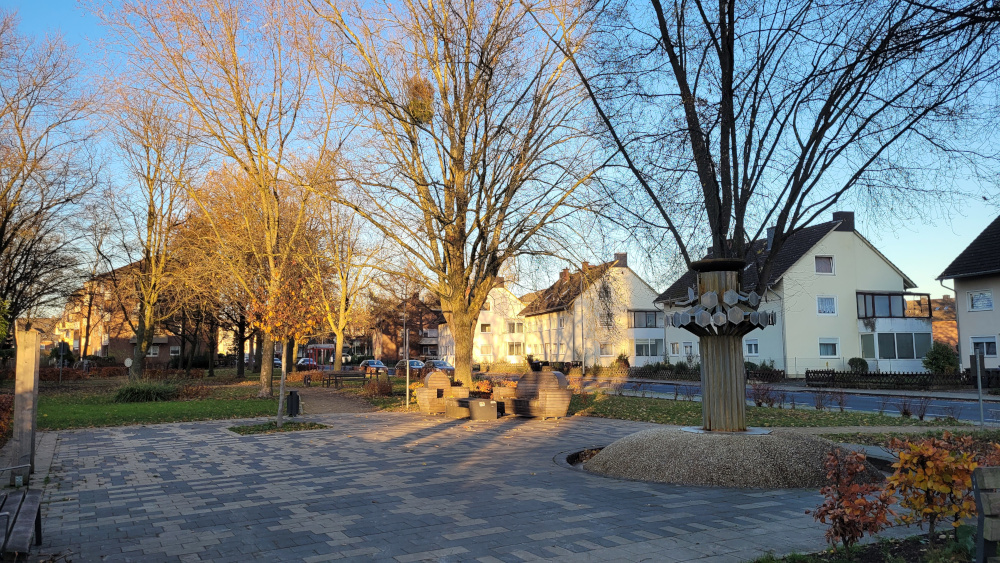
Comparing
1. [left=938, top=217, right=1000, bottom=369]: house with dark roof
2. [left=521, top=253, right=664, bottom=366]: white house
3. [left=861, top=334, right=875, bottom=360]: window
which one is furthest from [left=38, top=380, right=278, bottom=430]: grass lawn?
[left=861, top=334, right=875, bottom=360]: window

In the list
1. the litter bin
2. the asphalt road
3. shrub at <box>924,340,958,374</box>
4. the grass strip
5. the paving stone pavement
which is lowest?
the asphalt road

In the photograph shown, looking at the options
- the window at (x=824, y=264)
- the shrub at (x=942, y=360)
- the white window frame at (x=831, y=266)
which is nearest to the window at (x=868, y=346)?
the white window frame at (x=831, y=266)

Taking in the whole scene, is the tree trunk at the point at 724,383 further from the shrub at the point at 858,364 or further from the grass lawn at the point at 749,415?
the shrub at the point at 858,364

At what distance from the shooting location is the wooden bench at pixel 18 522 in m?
4.82

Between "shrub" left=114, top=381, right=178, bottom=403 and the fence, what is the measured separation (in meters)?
30.6

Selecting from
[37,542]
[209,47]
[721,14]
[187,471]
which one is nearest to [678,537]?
[37,542]

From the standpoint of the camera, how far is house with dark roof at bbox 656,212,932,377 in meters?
42.9

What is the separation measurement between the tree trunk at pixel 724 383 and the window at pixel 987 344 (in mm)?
32662

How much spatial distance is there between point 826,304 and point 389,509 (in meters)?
42.9

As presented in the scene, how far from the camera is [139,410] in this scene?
2102 centimetres

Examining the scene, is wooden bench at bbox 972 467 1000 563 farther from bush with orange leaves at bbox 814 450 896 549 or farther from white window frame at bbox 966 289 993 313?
white window frame at bbox 966 289 993 313

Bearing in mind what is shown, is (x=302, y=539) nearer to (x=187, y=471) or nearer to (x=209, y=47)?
(x=187, y=471)

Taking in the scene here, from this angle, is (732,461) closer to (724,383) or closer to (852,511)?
(724,383)

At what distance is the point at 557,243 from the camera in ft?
69.0
